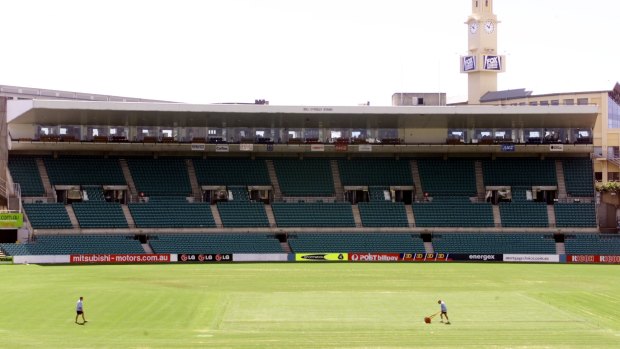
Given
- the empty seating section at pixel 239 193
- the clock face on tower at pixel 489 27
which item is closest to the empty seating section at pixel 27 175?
the empty seating section at pixel 239 193

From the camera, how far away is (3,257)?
77.1 metres

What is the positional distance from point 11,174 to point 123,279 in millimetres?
31416

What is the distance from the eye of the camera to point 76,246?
7962 centimetres

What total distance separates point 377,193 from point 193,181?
20322 millimetres

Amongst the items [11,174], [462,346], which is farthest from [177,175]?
[462,346]

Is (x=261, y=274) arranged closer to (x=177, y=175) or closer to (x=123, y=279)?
(x=123, y=279)

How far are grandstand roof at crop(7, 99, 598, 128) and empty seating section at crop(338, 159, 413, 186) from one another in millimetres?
5168

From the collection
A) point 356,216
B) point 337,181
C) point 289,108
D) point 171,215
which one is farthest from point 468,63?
point 171,215

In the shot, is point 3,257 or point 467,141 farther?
point 467,141

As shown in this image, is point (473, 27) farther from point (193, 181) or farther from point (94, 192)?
point (94, 192)

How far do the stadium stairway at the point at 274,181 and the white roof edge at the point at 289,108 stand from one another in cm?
1144

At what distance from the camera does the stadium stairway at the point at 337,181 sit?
9462 cm

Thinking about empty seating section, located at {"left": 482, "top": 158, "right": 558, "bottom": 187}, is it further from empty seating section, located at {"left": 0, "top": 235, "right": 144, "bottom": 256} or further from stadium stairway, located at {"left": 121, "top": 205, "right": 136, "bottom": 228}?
empty seating section, located at {"left": 0, "top": 235, "right": 144, "bottom": 256}

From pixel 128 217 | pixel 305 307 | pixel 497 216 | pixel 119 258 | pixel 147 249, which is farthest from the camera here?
pixel 497 216
